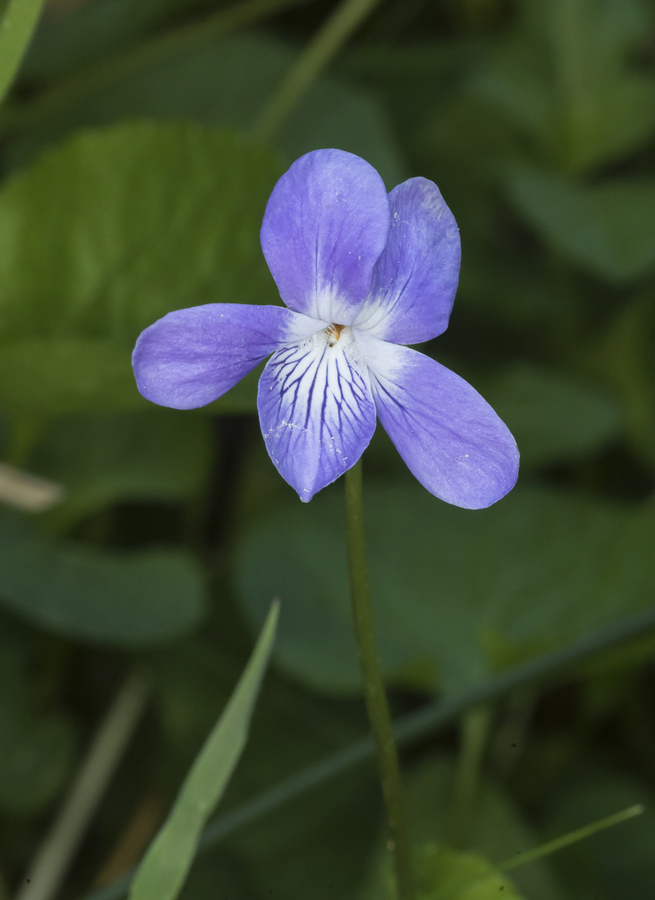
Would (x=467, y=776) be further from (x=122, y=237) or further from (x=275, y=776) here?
(x=122, y=237)

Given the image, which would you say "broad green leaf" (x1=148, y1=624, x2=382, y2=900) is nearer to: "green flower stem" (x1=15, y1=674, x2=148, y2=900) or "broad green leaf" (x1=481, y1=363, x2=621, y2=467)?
"green flower stem" (x1=15, y1=674, x2=148, y2=900)

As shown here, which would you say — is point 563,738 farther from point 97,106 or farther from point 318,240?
point 97,106

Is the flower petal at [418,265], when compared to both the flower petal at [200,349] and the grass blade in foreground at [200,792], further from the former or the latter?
the grass blade in foreground at [200,792]

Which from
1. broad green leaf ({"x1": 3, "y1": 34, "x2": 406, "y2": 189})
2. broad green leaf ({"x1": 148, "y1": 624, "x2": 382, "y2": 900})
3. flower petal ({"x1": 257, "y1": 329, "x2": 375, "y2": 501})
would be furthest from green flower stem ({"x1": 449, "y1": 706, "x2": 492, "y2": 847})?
broad green leaf ({"x1": 3, "y1": 34, "x2": 406, "y2": 189})

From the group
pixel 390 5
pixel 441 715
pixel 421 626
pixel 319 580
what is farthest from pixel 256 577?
pixel 390 5

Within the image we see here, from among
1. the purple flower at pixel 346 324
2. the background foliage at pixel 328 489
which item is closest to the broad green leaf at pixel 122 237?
the background foliage at pixel 328 489
